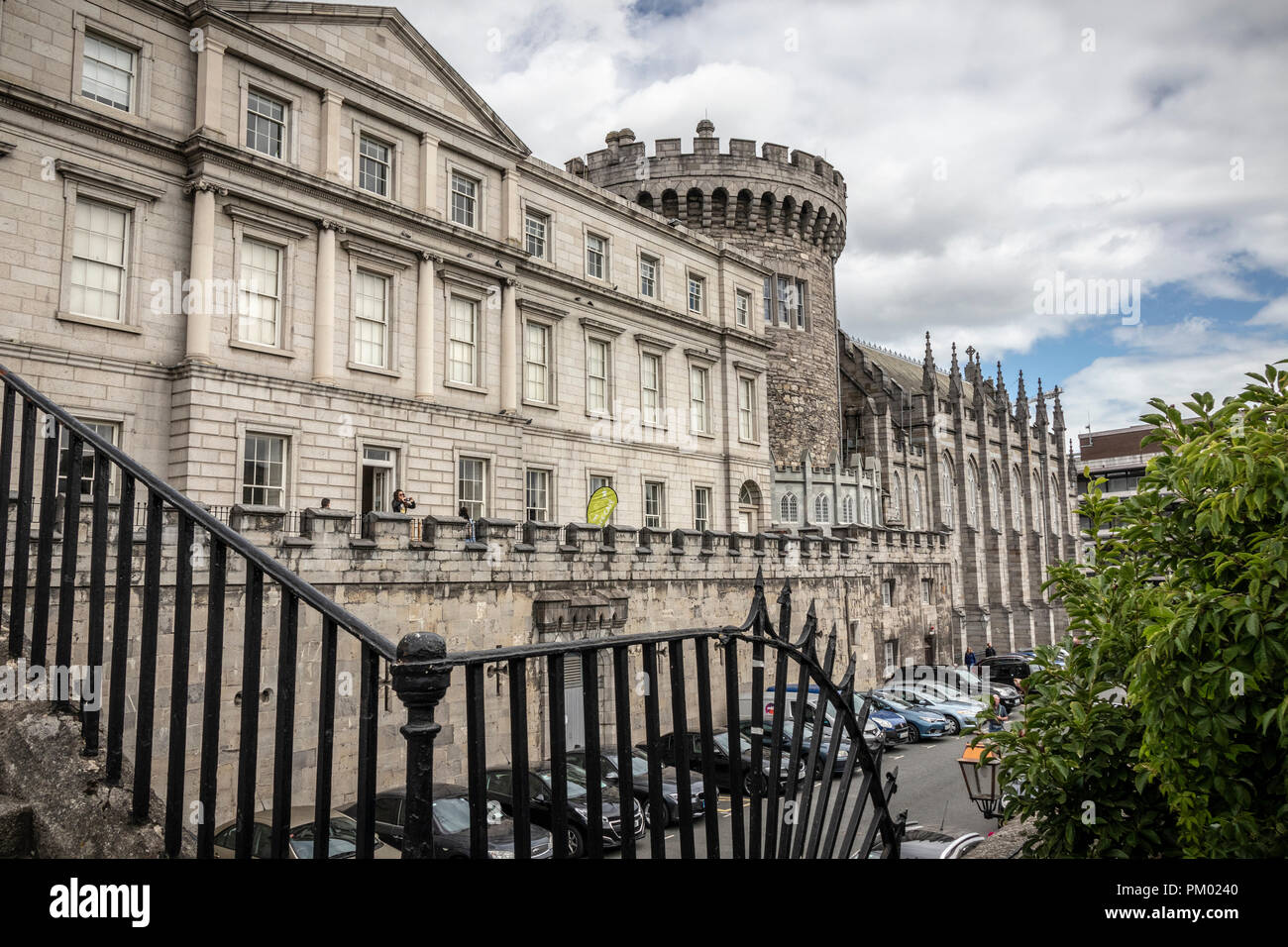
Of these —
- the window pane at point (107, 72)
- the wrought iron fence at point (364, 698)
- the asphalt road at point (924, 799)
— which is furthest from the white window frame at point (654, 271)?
the wrought iron fence at point (364, 698)

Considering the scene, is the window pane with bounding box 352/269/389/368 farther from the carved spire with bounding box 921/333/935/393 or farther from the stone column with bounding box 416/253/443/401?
the carved spire with bounding box 921/333/935/393

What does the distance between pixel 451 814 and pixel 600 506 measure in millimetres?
15010

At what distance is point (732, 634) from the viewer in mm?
3523

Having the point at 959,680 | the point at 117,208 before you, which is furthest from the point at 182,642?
the point at 959,680

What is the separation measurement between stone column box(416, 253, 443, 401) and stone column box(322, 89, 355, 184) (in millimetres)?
2825

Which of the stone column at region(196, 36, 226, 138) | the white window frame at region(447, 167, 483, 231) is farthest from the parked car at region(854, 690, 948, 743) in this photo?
the stone column at region(196, 36, 226, 138)

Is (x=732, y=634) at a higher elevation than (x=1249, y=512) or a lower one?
lower

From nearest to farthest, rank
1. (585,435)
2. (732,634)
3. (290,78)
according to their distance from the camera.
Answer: (732,634) → (290,78) → (585,435)

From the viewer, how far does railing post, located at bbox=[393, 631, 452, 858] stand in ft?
7.54

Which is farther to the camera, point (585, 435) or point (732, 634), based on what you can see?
point (585, 435)

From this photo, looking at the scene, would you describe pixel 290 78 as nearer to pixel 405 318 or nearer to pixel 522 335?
pixel 405 318

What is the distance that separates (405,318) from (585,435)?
7.55 m

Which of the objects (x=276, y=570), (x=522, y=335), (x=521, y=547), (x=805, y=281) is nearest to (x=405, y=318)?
(x=522, y=335)
